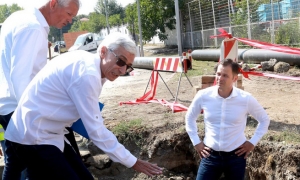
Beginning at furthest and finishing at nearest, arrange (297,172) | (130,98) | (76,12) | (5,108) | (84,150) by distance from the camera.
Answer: (130,98)
(84,150)
(297,172)
(76,12)
(5,108)

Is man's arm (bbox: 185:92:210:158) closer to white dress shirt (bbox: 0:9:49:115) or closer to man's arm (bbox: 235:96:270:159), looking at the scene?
man's arm (bbox: 235:96:270:159)

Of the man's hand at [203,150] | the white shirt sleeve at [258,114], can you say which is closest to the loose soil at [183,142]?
the white shirt sleeve at [258,114]

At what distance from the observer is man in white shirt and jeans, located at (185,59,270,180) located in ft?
11.1

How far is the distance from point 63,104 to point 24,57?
2.05 ft

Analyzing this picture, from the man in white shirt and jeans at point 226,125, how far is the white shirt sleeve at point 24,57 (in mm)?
1529

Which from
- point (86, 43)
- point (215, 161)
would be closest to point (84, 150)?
point (215, 161)

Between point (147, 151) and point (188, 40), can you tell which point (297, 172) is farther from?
point (188, 40)

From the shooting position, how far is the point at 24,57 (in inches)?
107

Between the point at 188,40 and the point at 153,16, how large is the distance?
3.49m

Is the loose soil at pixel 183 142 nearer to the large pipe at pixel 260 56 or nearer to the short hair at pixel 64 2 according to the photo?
the short hair at pixel 64 2

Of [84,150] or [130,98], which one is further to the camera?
[130,98]

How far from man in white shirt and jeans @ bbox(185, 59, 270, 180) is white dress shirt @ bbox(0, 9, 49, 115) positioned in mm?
1506

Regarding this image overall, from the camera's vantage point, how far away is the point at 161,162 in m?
5.40

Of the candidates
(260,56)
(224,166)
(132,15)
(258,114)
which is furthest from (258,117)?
(132,15)
